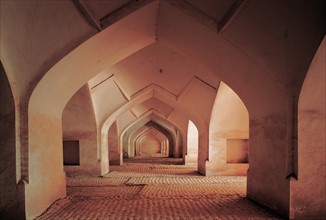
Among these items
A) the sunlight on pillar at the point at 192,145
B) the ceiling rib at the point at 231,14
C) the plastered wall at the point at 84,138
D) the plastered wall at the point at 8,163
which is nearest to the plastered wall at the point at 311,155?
the ceiling rib at the point at 231,14

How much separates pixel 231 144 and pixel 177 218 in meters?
5.43

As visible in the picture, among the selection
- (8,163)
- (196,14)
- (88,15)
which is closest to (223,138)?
(196,14)

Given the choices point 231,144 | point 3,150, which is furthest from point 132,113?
point 3,150

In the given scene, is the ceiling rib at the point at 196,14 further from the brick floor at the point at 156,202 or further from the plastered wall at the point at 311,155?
the brick floor at the point at 156,202

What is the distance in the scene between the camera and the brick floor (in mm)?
4270

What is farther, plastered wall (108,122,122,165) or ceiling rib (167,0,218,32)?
plastered wall (108,122,122,165)

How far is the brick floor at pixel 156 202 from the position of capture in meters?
4.27

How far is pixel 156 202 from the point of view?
5.08m

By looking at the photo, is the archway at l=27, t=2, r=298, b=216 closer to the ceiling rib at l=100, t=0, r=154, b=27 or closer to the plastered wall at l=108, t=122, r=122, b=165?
the ceiling rib at l=100, t=0, r=154, b=27

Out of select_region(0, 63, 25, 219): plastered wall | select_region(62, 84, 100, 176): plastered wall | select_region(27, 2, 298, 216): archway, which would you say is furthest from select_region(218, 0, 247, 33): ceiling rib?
select_region(62, 84, 100, 176): plastered wall

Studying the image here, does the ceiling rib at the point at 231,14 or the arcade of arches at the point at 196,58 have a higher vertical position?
the ceiling rib at the point at 231,14

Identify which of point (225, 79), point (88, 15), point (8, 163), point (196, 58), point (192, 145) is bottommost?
point (192, 145)

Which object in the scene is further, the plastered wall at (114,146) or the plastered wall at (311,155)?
the plastered wall at (114,146)

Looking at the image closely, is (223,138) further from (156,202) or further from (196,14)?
(196,14)
